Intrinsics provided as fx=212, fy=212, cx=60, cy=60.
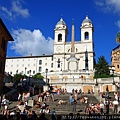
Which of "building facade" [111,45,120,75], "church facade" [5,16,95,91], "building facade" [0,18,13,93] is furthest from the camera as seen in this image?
"church facade" [5,16,95,91]

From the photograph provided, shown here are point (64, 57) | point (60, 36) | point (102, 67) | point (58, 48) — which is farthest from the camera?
point (60, 36)

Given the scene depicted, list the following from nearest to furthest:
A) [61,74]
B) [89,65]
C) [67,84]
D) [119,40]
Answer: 1. [119,40]
2. [67,84]
3. [61,74]
4. [89,65]

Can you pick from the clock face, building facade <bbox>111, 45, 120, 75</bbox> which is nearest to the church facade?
the clock face

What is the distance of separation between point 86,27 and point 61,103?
7210 cm

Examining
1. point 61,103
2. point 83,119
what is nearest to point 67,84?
point 61,103

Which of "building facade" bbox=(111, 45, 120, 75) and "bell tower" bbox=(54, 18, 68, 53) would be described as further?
"bell tower" bbox=(54, 18, 68, 53)

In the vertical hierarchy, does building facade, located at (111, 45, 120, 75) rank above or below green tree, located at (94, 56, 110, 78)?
above

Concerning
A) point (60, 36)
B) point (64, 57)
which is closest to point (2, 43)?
point (64, 57)

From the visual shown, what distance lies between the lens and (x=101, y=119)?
615 inches

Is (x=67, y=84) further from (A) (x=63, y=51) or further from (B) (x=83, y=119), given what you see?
(A) (x=63, y=51)

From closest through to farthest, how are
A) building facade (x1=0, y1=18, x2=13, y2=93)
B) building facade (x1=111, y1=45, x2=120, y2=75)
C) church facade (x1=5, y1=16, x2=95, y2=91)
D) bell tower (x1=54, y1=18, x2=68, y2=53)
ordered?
1. building facade (x1=0, y1=18, x2=13, y2=93)
2. building facade (x1=111, y1=45, x2=120, y2=75)
3. church facade (x1=5, y1=16, x2=95, y2=91)
4. bell tower (x1=54, y1=18, x2=68, y2=53)

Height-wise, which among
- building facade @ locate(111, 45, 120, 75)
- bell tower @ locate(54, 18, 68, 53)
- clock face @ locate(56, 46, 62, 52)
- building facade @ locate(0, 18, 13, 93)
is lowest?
building facade @ locate(0, 18, 13, 93)

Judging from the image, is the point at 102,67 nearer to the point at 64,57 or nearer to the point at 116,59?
the point at 116,59

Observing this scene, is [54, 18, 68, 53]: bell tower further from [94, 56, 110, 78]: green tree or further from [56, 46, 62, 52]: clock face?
[94, 56, 110, 78]: green tree
